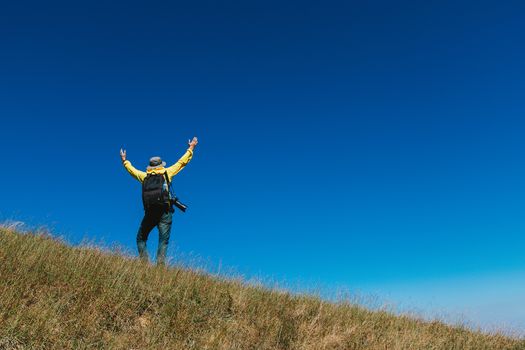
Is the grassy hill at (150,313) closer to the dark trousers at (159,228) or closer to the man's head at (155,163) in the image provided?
the dark trousers at (159,228)

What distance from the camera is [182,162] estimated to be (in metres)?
9.78

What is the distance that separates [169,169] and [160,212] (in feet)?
3.08

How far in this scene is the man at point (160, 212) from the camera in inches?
369

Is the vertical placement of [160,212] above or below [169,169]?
below

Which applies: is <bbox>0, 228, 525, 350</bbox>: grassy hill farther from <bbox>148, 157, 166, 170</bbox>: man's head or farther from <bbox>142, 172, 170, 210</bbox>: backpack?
<bbox>148, 157, 166, 170</bbox>: man's head

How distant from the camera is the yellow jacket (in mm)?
9555

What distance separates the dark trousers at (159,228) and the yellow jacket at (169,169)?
31.7 inches

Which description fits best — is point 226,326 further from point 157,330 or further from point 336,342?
point 336,342

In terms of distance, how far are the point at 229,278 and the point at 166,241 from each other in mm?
1546

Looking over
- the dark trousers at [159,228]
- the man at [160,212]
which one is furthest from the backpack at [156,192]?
the dark trousers at [159,228]

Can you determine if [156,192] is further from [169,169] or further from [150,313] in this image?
[150,313]

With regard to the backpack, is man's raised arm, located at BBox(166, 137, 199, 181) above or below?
above

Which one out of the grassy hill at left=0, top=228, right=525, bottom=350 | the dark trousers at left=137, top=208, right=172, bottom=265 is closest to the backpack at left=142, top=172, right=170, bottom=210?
the dark trousers at left=137, top=208, right=172, bottom=265

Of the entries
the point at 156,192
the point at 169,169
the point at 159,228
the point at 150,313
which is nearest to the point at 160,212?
the point at 159,228
